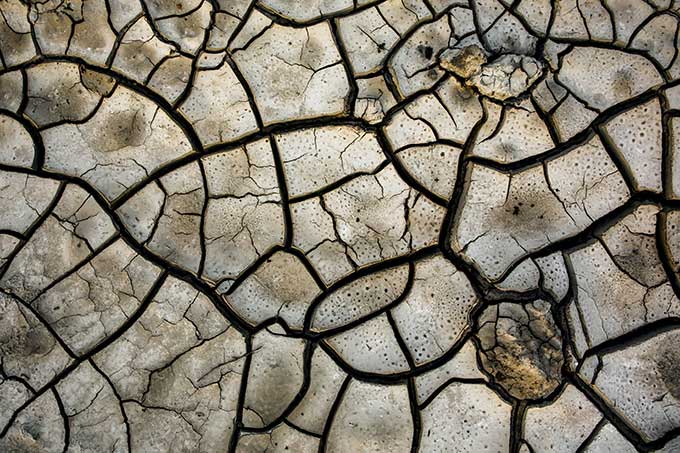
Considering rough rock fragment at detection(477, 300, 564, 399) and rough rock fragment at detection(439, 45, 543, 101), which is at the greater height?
rough rock fragment at detection(439, 45, 543, 101)

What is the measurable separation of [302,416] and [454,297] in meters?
0.80

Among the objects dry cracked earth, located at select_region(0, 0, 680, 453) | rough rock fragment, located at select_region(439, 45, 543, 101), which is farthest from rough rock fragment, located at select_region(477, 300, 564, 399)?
rough rock fragment, located at select_region(439, 45, 543, 101)

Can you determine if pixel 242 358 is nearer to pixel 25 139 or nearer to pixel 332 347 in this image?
pixel 332 347

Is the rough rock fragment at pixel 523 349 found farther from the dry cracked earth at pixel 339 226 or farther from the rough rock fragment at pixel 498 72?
the rough rock fragment at pixel 498 72

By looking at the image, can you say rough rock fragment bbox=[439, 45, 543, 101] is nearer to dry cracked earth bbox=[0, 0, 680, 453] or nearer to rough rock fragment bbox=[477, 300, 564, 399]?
dry cracked earth bbox=[0, 0, 680, 453]

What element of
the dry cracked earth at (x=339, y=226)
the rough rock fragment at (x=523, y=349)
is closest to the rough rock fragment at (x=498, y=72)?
the dry cracked earth at (x=339, y=226)

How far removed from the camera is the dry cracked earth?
8.17 feet

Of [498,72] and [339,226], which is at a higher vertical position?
[498,72]

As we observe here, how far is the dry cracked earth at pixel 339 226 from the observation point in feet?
8.17

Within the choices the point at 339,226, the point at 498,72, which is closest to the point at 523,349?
the point at 339,226

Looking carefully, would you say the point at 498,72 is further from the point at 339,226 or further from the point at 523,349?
the point at 523,349

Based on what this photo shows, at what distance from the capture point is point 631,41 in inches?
107

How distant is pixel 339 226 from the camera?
2664 mm

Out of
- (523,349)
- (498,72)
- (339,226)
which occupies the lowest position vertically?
(523,349)
